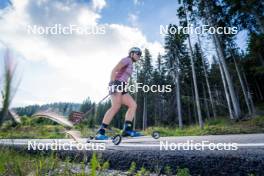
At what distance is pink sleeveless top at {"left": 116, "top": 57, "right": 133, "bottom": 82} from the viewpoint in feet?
14.6

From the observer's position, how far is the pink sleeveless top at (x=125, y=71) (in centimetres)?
446

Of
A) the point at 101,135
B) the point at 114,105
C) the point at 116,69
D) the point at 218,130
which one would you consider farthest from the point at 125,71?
the point at 218,130

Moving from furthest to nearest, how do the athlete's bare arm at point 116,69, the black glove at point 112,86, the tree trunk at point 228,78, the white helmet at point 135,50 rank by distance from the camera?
1. the tree trunk at point 228,78
2. the white helmet at point 135,50
3. the athlete's bare arm at point 116,69
4. the black glove at point 112,86

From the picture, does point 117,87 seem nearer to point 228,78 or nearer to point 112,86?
point 112,86

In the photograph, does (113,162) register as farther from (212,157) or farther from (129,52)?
(129,52)

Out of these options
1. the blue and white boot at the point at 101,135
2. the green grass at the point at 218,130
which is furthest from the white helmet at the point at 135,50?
the green grass at the point at 218,130

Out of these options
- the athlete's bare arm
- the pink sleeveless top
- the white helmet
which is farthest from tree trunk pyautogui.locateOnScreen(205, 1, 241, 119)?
the athlete's bare arm

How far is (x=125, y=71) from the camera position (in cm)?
452

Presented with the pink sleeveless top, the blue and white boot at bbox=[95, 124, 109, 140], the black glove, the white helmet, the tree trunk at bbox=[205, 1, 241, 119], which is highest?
the tree trunk at bbox=[205, 1, 241, 119]

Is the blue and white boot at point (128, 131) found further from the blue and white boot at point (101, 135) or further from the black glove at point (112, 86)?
the black glove at point (112, 86)

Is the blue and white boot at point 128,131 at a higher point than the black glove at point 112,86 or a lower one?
lower

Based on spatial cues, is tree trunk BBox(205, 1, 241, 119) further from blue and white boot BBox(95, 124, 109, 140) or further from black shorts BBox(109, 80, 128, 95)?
blue and white boot BBox(95, 124, 109, 140)

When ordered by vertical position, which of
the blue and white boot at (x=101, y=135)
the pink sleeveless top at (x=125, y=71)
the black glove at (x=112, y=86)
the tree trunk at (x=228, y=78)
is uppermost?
the tree trunk at (x=228, y=78)

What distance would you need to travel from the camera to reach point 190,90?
49.7 metres
